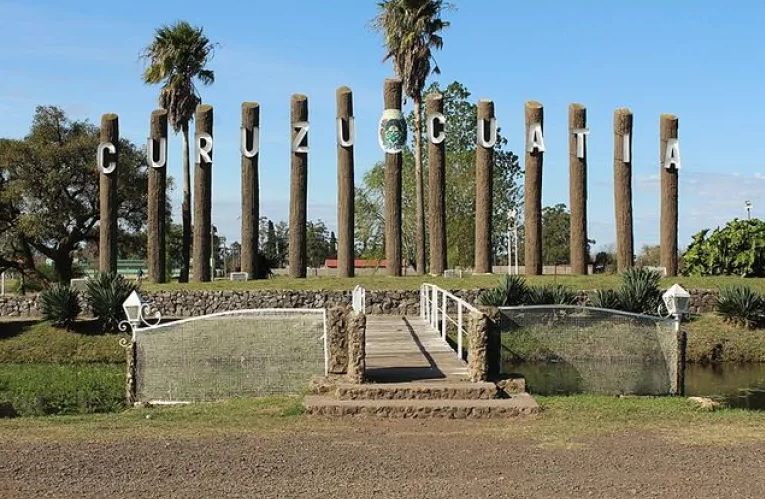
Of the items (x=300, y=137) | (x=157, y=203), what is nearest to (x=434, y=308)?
(x=300, y=137)

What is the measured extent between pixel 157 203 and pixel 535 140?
408 inches

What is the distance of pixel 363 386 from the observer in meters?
11.1

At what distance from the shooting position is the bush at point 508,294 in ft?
73.4

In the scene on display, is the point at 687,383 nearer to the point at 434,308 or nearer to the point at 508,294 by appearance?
the point at 434,308

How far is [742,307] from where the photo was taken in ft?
75.6

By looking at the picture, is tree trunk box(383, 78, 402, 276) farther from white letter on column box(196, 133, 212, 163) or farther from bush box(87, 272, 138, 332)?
bush box(87, 272, 138, 332)

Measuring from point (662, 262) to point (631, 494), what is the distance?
71.8 feet

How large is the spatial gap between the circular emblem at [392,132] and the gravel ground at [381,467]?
17879mm

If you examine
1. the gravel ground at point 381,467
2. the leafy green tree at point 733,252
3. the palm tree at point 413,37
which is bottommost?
the gravel ground at point 381,467

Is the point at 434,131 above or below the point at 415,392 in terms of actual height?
above

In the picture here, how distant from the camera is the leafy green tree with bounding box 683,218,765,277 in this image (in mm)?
28609

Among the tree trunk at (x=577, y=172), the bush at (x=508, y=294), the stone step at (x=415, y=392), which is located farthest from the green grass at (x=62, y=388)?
the tree trunk at (x=577, y=172)

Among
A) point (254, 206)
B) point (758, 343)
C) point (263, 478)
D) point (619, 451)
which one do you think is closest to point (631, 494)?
point (619, 451)

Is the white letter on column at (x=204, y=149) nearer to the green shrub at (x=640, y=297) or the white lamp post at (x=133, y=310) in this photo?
the green shrub at (x=640, y=297)
